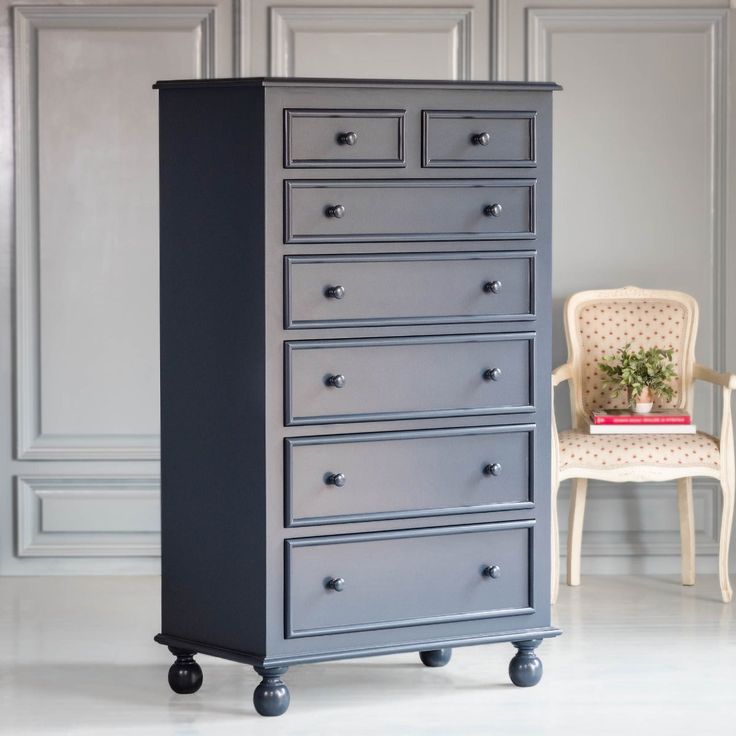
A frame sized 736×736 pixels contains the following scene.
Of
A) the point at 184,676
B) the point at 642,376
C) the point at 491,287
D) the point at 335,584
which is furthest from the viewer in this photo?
the point at 642,376

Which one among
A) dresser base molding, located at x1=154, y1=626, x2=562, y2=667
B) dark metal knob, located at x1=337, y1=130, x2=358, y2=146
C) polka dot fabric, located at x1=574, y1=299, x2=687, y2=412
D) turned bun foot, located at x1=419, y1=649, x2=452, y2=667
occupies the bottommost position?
turned bun foot, located at x1=419, y1=649, x2=452, y2=667

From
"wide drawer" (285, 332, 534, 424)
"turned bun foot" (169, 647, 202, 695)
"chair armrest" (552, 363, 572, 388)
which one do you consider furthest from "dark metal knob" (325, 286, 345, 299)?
"chair armrest" (552, 363, 572, 388)

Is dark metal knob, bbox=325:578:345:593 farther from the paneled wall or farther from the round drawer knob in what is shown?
the paneled wall

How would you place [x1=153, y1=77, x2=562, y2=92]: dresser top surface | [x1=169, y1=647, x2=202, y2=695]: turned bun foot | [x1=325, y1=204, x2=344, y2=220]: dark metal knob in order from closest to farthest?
[x1=153, y1=77, x2=562, y2=92]: dresser top surface < [x1=325, y1=204, x2=344, y2=220]: dark metal knob < [x1=169, y1=647, x2=202, y2=695]: turned bun foot

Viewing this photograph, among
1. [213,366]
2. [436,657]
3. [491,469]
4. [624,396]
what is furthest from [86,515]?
[491,469]

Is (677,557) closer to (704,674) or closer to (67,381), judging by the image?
(704,674)

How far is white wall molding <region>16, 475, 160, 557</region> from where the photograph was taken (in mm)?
5430

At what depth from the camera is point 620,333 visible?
17.2 ft

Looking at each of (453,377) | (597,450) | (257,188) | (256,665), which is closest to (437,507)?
(453,377)

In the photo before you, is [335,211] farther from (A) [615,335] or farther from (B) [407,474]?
(A) [615,335]

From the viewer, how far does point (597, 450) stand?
4887 millimetres

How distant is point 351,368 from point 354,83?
0.72 metres

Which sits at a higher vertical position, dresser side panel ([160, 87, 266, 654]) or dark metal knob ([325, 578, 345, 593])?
dresser side panel ([160, 87, 266, 654])

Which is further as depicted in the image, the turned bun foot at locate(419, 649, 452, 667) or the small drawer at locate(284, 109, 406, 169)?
the turned bun foot at locate(419, 649, 452, 667)
